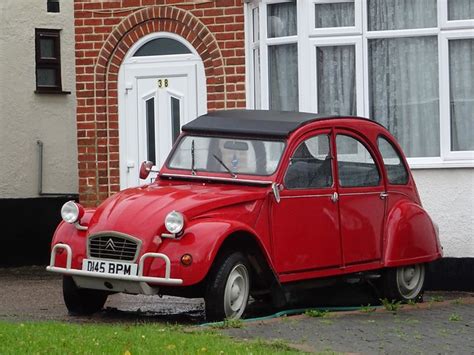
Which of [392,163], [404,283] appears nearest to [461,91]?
[392,163]

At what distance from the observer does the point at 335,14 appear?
1644 centimetres

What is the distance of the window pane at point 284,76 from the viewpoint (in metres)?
16.8

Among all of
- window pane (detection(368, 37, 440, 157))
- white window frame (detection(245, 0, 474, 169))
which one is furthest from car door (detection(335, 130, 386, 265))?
window pane (detection(368, 37, 440, 157))

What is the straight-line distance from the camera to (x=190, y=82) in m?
17.9

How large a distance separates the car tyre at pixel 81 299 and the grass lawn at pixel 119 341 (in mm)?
1385

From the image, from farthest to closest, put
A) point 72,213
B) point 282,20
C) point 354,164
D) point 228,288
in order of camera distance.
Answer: point 282,20 → point 354,164 → point 72,213 → point 228,288

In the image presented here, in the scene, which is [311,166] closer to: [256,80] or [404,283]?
[404,283]

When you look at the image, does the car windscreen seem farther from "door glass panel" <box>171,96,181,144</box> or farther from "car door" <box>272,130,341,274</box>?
"door glass panel" <box>171,96,181,144</box>

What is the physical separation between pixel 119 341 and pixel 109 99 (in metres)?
8.19

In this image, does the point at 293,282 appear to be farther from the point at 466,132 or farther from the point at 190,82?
the point at 190,82

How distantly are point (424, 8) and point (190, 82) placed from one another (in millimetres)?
3175

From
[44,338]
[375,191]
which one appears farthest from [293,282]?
[44,338]

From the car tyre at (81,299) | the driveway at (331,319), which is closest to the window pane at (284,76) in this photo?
the driveway at (331,319)

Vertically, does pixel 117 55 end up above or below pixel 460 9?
below
